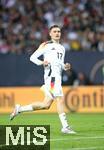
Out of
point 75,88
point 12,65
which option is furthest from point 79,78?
point 12,65

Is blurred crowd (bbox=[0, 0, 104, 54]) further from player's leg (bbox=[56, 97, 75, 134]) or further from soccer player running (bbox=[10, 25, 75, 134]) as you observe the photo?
player's leg (bbox=[56, 97, 75, 134])

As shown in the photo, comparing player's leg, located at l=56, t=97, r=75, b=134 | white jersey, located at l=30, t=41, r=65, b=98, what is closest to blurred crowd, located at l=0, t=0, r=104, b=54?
white jersey, located at l=30, t=41, r=65, b=98

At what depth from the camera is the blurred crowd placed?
27.2 meters

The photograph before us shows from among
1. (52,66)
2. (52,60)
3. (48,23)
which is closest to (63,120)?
(52,66)

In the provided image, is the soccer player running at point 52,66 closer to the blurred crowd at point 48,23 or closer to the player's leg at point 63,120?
the player's leg at point 63,120

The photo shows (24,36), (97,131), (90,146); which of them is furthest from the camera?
(24,36)

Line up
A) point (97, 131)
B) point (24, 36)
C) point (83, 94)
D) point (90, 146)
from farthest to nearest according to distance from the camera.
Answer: point (24, 36) → point (83, 94) → point (97, 131) → point (90, 146)

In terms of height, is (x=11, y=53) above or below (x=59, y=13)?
below

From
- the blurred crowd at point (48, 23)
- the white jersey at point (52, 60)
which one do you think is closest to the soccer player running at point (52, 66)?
the white jersey at point (52, 60)

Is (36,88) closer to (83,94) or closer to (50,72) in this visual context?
(83,94)

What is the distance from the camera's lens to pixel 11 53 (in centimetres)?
2669

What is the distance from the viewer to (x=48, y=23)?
93.5 feet

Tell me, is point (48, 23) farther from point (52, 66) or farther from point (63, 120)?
point (63, 120)

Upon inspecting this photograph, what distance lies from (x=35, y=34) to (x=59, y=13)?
1.79 meters
